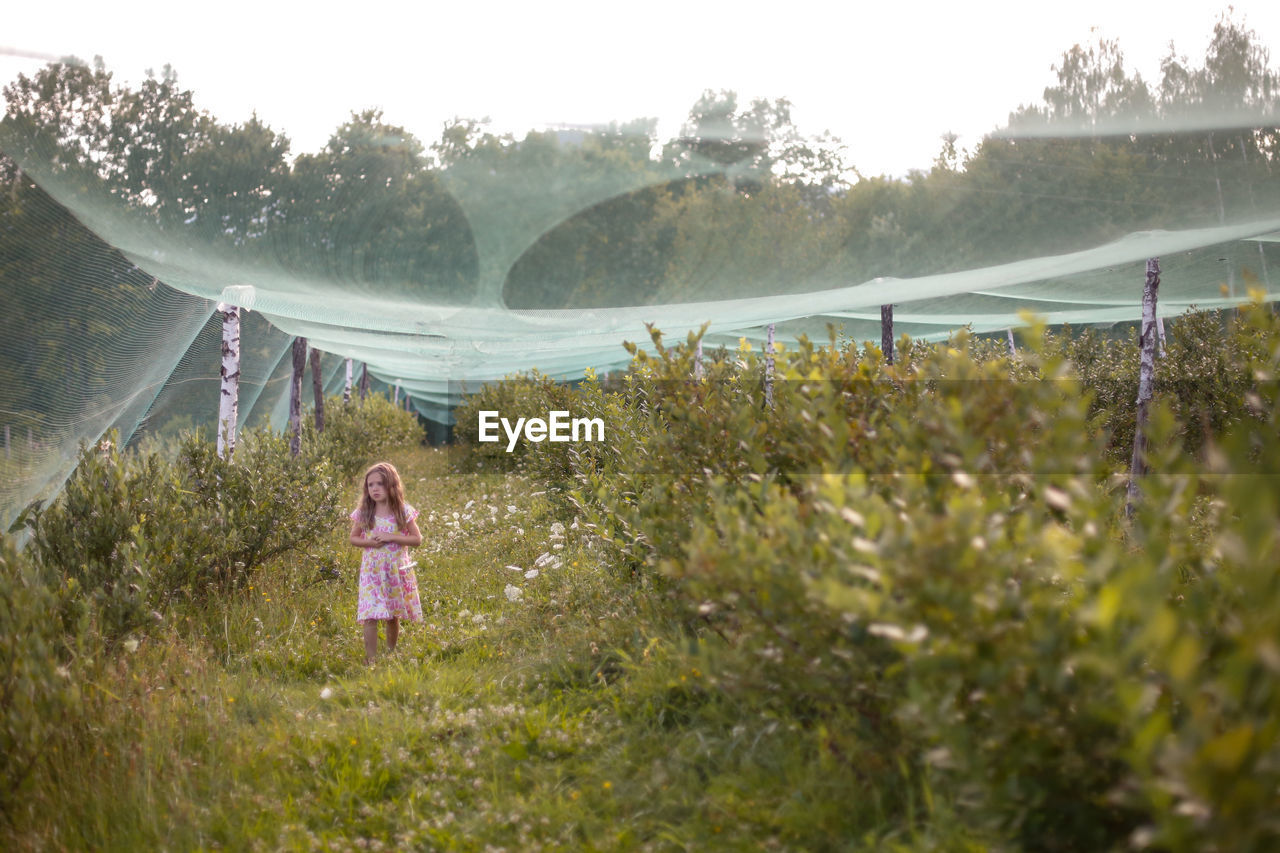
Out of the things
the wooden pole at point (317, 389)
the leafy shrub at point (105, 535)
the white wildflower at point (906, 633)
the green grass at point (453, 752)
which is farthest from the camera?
the wooden pole at point (317, 389)

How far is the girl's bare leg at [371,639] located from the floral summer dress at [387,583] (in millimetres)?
45

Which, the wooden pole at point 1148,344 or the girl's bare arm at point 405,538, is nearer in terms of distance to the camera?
the girl's bare arm at point 405,538

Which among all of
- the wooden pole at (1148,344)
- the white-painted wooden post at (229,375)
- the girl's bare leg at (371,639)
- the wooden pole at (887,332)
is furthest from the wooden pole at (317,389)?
the wooden pole at (1148,344)

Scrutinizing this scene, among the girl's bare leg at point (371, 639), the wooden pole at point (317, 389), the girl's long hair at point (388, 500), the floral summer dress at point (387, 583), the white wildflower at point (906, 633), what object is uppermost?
the wooden pole at point (317, 389)

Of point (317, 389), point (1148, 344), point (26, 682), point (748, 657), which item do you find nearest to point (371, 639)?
point (26, 682)

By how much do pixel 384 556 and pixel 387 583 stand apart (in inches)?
6.3

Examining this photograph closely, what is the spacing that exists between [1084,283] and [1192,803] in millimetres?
7886

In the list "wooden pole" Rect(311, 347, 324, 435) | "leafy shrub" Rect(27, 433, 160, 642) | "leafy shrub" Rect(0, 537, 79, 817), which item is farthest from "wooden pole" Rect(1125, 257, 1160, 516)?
"wooden pole" Rect(311, 347, 324, 435)

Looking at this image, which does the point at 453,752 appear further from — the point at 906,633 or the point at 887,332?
the point at 887,332

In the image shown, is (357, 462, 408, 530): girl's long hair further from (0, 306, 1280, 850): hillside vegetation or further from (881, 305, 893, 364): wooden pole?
(881, 305, 893, 364): wooden pole

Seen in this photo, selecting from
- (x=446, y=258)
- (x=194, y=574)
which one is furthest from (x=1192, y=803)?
(x=194, y=574)

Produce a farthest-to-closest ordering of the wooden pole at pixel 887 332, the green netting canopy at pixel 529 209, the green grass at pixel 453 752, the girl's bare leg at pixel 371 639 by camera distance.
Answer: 1. the wooden pole at pixel 887 332
2. the girl's bare leg at pixel 371 639
3. the green netting canopy at pixel 529 209
4. the green grass at pixel 453 752

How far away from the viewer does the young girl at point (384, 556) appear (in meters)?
4.70

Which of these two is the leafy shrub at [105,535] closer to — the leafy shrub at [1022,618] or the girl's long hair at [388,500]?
the girl's long hair at [388,500]
